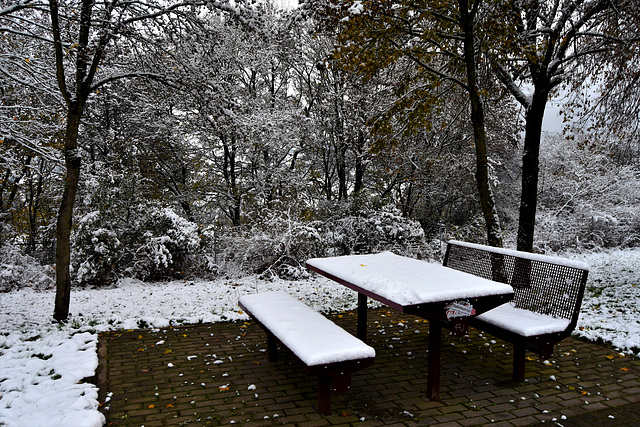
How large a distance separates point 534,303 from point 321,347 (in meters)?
2.63

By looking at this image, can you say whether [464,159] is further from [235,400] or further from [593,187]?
[235,400]

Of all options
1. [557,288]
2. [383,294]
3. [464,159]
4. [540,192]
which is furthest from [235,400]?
[540,192]

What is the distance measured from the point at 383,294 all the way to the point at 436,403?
3.42ft

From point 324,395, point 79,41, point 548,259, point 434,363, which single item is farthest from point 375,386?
point 79,41

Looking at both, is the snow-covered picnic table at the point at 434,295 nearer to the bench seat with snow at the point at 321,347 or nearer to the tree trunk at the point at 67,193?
the bench seat with snow at the point at 321,347

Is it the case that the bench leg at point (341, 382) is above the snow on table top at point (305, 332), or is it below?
below

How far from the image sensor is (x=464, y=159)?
13375mm

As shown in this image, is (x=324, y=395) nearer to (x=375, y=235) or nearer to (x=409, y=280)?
(x=409, y=280)

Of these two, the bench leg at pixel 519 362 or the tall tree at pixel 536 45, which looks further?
the tall tree at pixel 536 45

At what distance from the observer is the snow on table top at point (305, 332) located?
332cm

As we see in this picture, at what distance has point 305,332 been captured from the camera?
382 cm

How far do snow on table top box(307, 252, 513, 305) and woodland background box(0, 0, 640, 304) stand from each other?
3.56 meters

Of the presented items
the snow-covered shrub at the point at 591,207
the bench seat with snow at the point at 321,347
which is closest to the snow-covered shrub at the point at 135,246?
the bench seat with snow at the point at 321,347

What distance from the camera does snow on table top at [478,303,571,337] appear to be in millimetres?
4016
